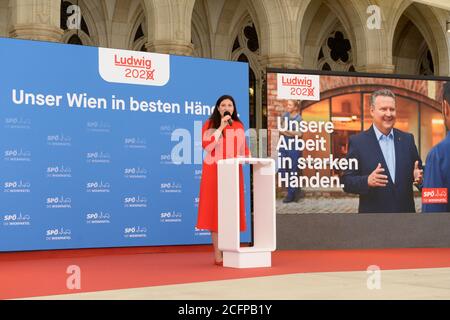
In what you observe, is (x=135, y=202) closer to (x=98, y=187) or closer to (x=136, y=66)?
(x=98, y=187)

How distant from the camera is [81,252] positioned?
10.7 m

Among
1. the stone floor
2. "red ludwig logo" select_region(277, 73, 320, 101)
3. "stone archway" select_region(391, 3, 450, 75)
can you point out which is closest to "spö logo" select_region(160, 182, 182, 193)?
"red ludwig logo" select_region(277, 73, 320, 101)

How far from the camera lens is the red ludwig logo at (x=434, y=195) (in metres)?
12.6

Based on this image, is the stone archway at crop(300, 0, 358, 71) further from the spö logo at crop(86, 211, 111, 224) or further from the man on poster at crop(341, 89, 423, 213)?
the spö logo at crop(86, 211, 111, 224)

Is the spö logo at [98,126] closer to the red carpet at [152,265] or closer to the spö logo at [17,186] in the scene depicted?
the spö logo at [17,186]

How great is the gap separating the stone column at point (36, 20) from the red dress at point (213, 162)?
8.62 m

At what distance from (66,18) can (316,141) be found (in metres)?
14.2

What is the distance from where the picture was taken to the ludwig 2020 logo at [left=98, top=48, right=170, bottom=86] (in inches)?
434

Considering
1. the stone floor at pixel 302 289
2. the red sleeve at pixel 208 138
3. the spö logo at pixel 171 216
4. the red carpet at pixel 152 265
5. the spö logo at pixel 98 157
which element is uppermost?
the red sleeve at pixel 208 138

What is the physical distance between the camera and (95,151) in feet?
35.8

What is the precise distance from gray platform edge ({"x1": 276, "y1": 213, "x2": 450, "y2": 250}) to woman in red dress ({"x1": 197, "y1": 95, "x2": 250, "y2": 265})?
3.32 m

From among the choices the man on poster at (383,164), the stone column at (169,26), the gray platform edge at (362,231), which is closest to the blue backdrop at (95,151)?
the gray platform edge at (362,231)

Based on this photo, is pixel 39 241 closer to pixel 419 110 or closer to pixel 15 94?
pixel 15 94

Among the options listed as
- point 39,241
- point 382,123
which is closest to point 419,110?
point 382,123
